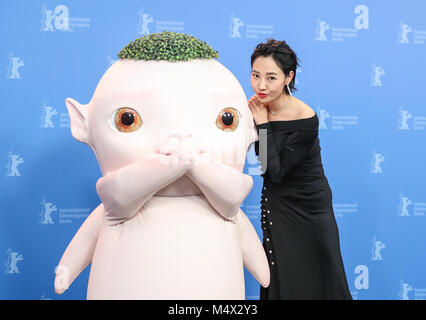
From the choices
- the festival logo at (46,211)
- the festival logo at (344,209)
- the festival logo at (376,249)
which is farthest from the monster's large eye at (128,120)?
the festival logo at (376,249)

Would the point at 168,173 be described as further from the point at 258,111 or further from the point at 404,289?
Result: the point at 404,289

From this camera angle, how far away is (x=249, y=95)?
3.23m

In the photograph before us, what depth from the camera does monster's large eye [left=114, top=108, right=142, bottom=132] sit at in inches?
Result: 69.0

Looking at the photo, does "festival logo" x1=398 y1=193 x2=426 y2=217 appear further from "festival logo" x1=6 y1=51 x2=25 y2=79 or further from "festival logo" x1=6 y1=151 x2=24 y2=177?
"festival logo" x1=6 y1=51 x2=25 y2=79

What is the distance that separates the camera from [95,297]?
1.78 m

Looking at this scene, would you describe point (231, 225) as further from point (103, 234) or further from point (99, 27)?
point (99, 27)

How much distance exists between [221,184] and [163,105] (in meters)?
0.34

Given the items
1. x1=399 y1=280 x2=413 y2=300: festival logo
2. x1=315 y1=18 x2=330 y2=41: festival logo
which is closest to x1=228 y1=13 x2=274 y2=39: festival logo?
x1=315 y1=18 x2=330 y2=41: festival logo

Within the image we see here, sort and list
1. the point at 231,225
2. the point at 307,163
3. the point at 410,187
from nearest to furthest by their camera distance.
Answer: the point at 231,225
the point at 307,163
the point at 410,187

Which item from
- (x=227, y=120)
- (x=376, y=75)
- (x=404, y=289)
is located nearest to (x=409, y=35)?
(x=376, y=75)

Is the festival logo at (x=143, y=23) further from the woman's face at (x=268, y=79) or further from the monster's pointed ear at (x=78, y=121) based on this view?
the monster's pointed ear at (x=78, y=121)

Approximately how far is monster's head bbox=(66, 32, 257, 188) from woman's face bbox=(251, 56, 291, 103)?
0.29 m
